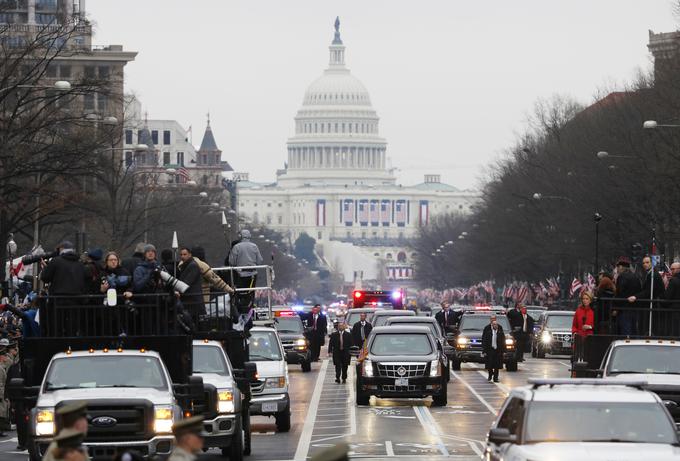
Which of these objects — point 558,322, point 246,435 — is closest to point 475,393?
point 246,435

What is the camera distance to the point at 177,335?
826 inches

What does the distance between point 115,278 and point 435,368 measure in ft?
43.2

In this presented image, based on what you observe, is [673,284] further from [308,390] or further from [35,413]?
[308,390]

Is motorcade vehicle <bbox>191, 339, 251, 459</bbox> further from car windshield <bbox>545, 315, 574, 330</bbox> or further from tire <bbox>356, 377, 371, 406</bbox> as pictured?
car windshield <bbox>545, 315, 574, 330</bbox>

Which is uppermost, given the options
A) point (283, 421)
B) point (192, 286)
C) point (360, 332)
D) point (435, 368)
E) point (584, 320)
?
point (192, 286)

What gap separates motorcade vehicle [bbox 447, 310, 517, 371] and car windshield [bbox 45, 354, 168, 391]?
1194 inches

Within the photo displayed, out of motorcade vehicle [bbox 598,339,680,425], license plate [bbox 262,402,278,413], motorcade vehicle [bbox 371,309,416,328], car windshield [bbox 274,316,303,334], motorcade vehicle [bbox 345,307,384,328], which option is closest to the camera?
motorcade vehicle [bbox 598,339,680,425]

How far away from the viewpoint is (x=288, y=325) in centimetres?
5194

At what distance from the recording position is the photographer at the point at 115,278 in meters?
22.0

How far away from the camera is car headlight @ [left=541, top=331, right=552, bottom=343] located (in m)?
58.6

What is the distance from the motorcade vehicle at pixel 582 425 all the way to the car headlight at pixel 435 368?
18.2m

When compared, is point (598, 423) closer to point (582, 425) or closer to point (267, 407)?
point (582, 425)

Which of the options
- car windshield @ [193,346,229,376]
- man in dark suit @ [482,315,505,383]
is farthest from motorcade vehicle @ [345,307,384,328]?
car windshield @ [193,346,229,376]

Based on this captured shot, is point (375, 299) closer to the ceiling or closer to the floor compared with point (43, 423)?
closer to the ceiling
